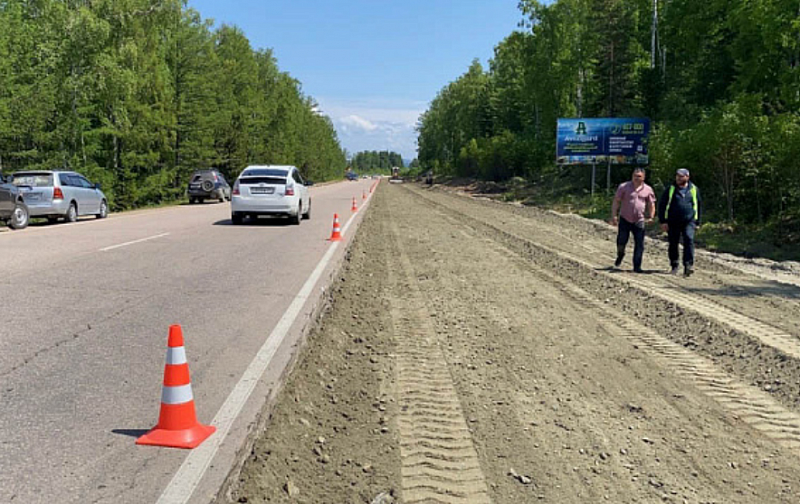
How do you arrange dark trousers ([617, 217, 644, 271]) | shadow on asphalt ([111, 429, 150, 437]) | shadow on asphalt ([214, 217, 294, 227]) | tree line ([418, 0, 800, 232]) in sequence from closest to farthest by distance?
shadow on asphalt ([111, 429, 150, 437])
dark trousers ([617, 217, 644, 271])
tree line ([418, 0, 800, 232])
shadow on asphalt ([214, 217, 294, 227])

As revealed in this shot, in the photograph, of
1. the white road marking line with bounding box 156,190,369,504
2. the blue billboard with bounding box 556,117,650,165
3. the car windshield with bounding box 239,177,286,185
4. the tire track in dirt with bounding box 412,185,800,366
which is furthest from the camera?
the blue billboard with bounding box 556,117,650,165

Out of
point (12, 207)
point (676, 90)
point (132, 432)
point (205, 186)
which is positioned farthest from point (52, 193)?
point (676, 90)

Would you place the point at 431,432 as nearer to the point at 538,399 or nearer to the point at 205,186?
the point at 538,399

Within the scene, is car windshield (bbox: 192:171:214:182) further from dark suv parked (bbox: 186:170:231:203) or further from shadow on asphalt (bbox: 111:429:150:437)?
shadow on asphalt (bbox: 111:429:150:437)

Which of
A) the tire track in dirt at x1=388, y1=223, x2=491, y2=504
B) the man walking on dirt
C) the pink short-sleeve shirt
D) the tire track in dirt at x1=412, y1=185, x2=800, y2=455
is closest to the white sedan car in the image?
the pink short-sleeve shirt

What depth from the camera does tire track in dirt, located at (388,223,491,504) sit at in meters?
3.37

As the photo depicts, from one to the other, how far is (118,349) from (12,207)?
14354 millimetres

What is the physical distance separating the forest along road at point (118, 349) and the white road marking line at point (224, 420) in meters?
0.05

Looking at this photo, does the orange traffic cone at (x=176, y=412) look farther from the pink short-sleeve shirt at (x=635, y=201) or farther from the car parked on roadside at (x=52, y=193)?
the car parked on roadside at (x=52, y=193)

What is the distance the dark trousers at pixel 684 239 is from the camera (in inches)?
429

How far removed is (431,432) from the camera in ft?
13.6

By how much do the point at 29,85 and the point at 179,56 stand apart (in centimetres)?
1415

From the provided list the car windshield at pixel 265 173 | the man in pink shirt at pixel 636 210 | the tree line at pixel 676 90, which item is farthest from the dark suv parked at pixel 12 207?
the tree line at pixel 676 90

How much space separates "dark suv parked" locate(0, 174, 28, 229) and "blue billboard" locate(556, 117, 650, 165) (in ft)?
78.5
